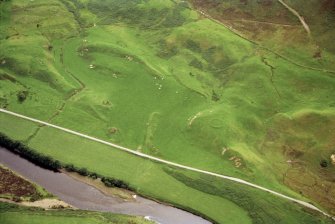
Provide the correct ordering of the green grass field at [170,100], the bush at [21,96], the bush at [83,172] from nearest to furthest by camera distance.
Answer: the green grass field at [170,100]
the bush at [83,172]
the bush at [21,96]

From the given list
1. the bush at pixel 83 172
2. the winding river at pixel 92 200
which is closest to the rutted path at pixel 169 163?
the bush at pixel 83 172

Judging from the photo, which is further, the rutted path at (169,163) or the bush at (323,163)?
the bush at (323,163)

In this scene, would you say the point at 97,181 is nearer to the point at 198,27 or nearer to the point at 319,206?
the point at 319,206

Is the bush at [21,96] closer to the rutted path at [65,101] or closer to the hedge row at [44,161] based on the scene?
the rutted path at [65,101]

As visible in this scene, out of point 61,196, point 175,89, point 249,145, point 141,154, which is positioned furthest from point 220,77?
point 61,196

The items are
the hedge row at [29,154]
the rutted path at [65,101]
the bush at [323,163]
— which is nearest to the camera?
the bush at [323,163]

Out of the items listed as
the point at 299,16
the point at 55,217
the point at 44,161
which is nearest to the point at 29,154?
the point at 44,161
